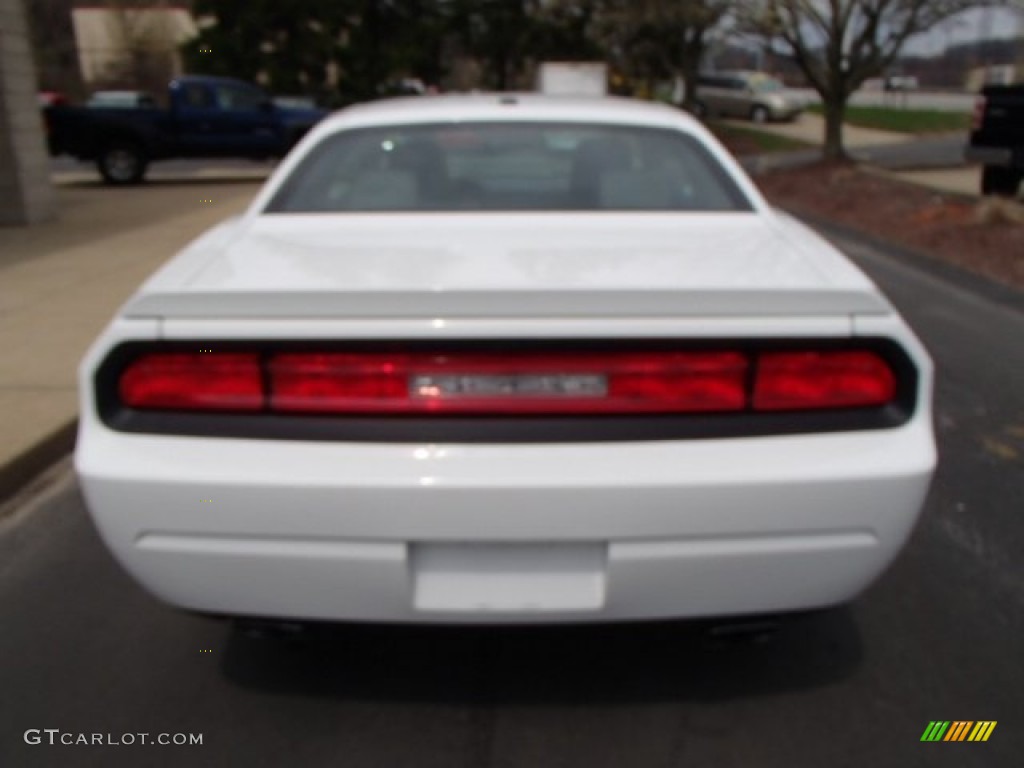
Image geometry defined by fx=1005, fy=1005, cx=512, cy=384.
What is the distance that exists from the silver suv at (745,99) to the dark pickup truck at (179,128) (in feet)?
69.4

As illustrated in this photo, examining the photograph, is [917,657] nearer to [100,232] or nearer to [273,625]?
[273,625]

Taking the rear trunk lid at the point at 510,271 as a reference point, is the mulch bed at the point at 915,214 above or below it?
below

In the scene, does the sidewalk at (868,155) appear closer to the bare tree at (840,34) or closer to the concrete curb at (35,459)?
the bare tree at (840,34)

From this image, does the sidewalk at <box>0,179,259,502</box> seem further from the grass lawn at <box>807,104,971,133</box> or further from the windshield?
the windshield

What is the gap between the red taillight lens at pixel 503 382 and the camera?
2.22 metres

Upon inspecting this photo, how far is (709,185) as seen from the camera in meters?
3.49

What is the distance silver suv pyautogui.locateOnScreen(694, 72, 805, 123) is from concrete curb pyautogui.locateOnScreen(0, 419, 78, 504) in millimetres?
35224

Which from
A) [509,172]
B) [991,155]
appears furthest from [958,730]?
[991,155]

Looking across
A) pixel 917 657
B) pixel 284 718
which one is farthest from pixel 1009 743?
pixel 284 718

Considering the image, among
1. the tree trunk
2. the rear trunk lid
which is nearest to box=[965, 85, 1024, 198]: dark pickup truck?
the tree trunk

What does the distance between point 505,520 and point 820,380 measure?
0.79m

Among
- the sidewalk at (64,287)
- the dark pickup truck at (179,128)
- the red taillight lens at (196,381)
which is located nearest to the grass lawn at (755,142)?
the dark pickup truck at (179,128)

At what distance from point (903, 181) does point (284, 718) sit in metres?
14.5

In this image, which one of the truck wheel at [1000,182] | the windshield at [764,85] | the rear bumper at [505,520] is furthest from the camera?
the windshield at [764,85]
